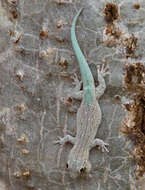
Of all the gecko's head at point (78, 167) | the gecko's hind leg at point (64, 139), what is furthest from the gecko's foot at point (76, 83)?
the gecko's head at point (78, 167)

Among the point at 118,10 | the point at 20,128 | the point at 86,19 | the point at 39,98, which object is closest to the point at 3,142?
the point at 20,128

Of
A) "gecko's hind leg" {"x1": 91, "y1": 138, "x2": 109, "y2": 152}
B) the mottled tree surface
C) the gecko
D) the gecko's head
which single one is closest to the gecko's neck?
the gecko

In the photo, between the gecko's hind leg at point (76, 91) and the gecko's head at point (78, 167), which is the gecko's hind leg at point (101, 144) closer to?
the gecko's head at point (78, 167)

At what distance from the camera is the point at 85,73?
145 inches

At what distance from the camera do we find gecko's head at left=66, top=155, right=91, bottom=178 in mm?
3703

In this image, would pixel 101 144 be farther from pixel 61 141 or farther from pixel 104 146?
pixel 61 141

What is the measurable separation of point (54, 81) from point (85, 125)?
0.65m

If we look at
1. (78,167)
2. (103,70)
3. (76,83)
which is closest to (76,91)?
(76,83)

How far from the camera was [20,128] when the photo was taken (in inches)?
149

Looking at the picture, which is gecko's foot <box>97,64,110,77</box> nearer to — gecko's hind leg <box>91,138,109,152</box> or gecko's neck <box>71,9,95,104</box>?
gecko's neck <box>71,9,95,104</box>

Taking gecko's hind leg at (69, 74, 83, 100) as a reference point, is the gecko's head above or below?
below

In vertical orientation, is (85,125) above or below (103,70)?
below

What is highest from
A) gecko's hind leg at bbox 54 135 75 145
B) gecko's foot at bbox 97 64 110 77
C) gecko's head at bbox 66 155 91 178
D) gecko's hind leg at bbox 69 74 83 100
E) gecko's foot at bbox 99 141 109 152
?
gecko's foot at bbox 97 64 110 77

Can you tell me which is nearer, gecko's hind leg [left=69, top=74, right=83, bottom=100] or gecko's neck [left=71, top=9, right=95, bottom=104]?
gecko's neck [left=71, top=9, right=95, bottom=104]
